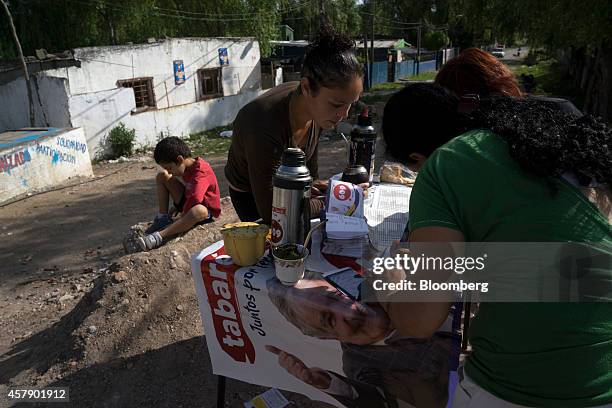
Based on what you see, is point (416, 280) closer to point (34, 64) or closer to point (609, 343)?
point (609, 343)

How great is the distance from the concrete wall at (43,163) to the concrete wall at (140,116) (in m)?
1.30

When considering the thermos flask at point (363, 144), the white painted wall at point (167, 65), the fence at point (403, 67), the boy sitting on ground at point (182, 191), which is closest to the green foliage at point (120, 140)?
the white painted wall at point (167, 65)

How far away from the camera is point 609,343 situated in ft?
3.23

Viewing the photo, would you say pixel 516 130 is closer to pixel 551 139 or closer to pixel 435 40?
pixel 551 139

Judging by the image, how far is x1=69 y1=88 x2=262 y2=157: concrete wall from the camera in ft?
33.4

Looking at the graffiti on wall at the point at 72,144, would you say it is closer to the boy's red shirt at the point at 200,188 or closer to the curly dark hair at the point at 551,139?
the boy's red shirt at the point at 200,188

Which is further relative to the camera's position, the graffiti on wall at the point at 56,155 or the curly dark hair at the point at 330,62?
the graffiti on wall at the point at 56,155

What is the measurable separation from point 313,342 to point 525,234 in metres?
0.92

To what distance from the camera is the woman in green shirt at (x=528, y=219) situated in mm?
929

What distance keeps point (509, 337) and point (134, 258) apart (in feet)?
8.77

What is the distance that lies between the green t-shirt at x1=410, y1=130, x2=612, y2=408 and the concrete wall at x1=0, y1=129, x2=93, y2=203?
8.29 metres

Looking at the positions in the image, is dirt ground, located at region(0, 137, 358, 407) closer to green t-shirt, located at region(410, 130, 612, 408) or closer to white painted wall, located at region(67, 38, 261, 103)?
green t-shirt, located at region(410, 130, 612, 408)

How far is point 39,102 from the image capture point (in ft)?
32.3

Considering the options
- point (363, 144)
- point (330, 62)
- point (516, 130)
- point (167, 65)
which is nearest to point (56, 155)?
point (167, 65)
